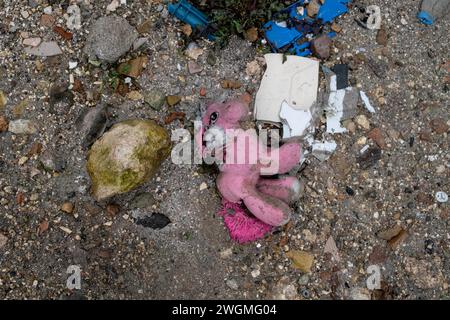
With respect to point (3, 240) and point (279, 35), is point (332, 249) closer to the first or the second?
point (279, 35)

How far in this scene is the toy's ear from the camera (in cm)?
300

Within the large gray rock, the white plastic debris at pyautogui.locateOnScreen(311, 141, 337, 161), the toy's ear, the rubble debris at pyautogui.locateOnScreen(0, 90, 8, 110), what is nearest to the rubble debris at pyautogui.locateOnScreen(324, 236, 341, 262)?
the white plastic debris at pyautogui.locateOnScreen(311, 141, 337, 161)

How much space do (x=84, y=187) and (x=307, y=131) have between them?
1.38 metres

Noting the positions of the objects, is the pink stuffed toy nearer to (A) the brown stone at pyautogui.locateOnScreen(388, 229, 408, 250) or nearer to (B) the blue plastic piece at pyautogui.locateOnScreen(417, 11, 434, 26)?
(A) the brown stone at pyautogui.locateOnScreen(388, 229, 408, 250)

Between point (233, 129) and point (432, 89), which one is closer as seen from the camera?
point (233, 129)

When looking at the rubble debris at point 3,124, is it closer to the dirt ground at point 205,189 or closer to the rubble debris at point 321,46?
the dirt ground at point 205,189

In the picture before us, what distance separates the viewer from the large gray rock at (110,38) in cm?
308

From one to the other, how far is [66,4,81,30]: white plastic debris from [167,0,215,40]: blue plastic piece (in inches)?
22.7

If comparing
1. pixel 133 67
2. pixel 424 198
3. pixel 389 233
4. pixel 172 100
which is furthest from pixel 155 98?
pixel 424 198

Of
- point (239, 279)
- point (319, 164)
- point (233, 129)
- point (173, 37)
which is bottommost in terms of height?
point (239, 279)

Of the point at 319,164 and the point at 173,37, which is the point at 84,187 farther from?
the point at 319,164

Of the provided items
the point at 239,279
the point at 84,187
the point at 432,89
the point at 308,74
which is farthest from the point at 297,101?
the point at 84,187

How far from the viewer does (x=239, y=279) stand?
3010 mm

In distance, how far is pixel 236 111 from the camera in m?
3.02
